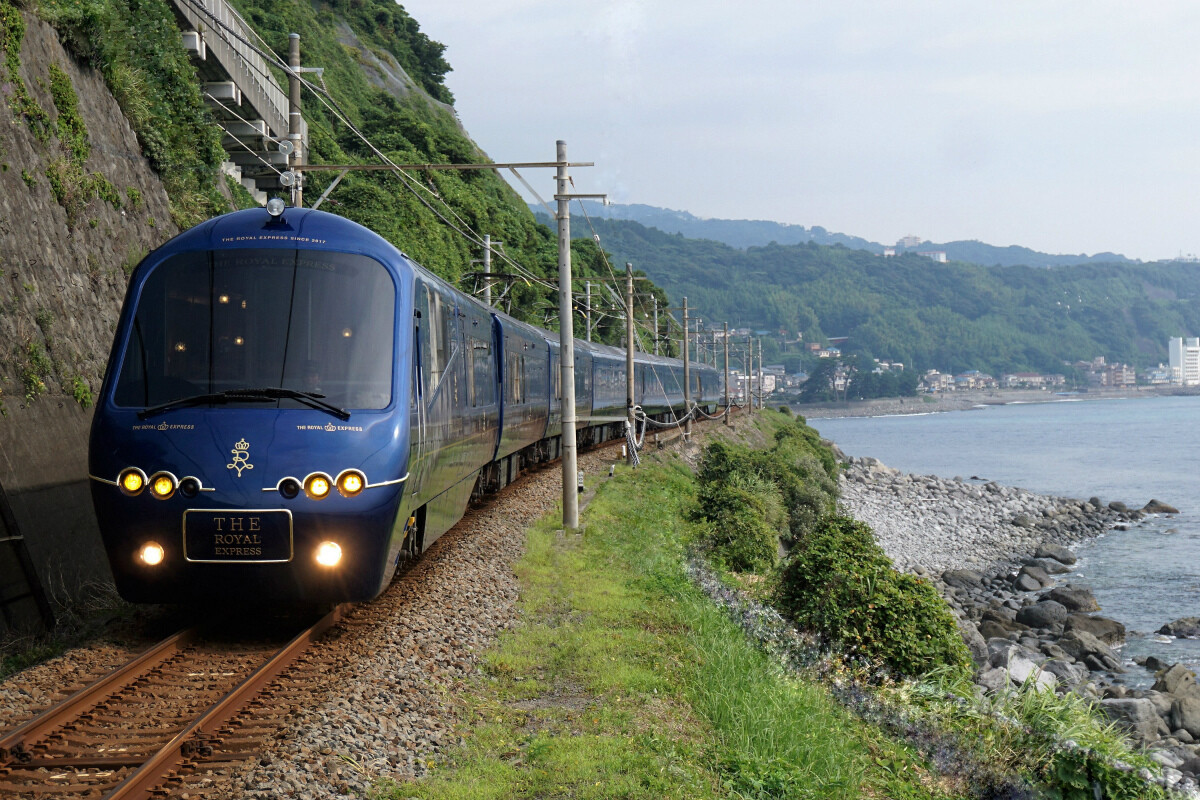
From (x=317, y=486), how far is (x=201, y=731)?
2.16m

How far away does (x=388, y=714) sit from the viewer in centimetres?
689

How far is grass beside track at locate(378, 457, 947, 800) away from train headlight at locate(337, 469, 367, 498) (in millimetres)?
1668

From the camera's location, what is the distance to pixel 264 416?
7.98m

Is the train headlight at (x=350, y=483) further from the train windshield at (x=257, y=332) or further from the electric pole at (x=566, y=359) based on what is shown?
the electric pole at (x=566, y=359)

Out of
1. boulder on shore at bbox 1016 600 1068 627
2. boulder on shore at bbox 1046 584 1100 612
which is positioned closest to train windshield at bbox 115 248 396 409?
boulder on shore at bbox 1016 600 1068 627

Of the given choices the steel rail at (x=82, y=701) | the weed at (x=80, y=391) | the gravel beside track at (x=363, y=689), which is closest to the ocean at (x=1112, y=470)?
the gravel beside track at (x=363, y=689)

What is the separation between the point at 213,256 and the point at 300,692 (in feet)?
11.8

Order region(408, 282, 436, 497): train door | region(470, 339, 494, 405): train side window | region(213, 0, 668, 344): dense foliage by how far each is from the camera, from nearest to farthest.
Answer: region(408, 282, 436, 497): train door → region(470, 339, 494, 405): train side window → region(213, 0, 668, 344): dense foliage

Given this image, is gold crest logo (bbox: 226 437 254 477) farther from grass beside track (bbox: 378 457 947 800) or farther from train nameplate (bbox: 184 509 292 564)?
grass beside track (bbox: 378 457 947 800)

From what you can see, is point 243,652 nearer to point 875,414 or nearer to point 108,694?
point 108,694

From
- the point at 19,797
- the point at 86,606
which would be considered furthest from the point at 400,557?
the point at 19,797

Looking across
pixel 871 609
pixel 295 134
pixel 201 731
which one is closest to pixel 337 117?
pixel 295 134

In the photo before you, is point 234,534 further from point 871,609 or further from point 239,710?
point 871,609

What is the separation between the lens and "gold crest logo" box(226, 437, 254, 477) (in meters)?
7.77
